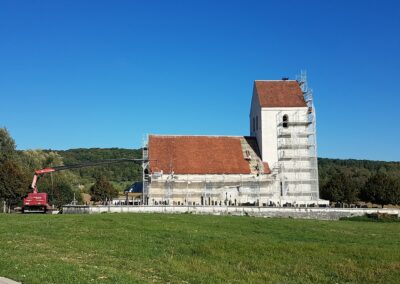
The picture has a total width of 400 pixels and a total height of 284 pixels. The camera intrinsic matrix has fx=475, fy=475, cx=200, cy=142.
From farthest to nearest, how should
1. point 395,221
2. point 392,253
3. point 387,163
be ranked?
point 387,163 < point 395,221 < point 392,253

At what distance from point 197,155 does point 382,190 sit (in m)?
28.0

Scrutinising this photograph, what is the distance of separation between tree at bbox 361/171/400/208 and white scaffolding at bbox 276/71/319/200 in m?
13.7

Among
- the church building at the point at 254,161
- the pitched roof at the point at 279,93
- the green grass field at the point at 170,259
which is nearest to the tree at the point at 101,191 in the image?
the church building at the point at 254,161

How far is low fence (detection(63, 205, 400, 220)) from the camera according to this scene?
42.3m

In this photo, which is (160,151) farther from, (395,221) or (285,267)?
(285,267)

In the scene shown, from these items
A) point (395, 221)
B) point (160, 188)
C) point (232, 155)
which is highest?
point (232, 155)

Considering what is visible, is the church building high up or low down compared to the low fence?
up

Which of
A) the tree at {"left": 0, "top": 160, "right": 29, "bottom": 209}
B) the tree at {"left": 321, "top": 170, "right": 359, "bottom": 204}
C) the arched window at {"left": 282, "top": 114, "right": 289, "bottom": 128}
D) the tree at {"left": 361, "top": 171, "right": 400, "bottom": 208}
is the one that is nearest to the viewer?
the tree at {"left": 0, "top": 160, "right": 29, "bottom": 209}

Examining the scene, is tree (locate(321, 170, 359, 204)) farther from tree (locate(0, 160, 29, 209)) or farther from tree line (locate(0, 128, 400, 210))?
tree (locate(0, 160, 29, 209))

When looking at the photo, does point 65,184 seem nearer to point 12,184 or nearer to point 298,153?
point 12,184

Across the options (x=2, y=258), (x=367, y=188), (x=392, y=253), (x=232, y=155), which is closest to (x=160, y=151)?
(x=232, y=155)

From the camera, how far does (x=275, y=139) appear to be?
2313 inches

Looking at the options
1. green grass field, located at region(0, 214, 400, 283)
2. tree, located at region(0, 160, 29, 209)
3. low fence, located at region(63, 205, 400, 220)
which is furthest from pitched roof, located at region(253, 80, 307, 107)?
green grass field, located at region(0, 214, 400, 283)

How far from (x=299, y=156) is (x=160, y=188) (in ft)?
59.5
